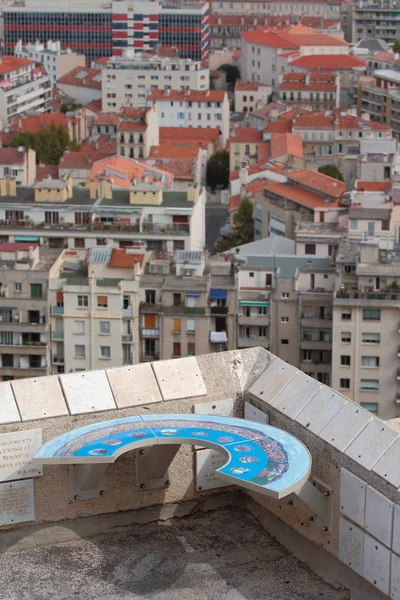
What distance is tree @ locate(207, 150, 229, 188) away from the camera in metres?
79.4

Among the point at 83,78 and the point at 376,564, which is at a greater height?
the point at 376,564

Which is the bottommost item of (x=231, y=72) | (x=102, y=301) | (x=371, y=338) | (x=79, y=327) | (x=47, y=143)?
(x=231, y=72)

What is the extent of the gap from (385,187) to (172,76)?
40944mm

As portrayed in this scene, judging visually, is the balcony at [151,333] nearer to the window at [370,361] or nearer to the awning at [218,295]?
the awning at [218,295]

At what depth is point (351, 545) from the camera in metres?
12.1

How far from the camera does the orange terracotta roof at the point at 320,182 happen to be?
2337 inches

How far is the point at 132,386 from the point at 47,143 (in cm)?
6458

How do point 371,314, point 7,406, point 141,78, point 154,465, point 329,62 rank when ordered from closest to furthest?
point 7,406, point 154,465, point 371,314, point 141,78, point 329,62

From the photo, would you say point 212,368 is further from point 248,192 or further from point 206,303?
point 248,192

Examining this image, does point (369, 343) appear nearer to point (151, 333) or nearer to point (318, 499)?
point (151, 333)

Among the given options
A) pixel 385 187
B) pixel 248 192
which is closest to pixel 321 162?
pixel 248 192

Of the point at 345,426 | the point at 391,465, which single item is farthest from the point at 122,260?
the point at 391,465

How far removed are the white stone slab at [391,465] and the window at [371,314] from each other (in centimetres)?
2715

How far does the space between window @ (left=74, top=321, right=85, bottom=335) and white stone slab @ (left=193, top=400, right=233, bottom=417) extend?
27252 mm
